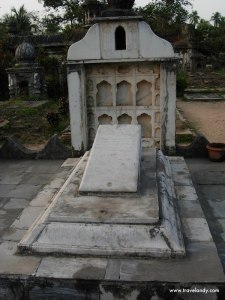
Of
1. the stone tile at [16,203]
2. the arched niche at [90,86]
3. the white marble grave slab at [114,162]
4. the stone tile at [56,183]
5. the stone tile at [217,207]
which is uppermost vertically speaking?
the arched niche at [90,86]

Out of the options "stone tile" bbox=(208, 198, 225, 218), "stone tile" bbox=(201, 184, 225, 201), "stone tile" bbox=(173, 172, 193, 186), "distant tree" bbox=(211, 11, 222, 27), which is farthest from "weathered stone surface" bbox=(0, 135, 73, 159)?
"distant tree" bbox=(211, 11, 222, 27)

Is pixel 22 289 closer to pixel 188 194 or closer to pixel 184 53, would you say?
pixel 188 194

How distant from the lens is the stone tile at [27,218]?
366 centimetres

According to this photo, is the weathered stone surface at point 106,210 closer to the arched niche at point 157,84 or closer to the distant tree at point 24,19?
the arched niche at point 157,84

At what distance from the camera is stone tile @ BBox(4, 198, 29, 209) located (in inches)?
178

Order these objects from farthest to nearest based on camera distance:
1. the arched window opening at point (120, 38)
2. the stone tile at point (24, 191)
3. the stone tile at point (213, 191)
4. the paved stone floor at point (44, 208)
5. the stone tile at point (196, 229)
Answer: the arched window opening at point (120, 38), the stone tile at point (24, 191), the stone tile at point (213, 191), the stone tile at point (196, 229), the paved stone floor at point (44, 208)

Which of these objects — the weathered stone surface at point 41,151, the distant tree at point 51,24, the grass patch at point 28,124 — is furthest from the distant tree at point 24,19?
the weathered stone surface at point 41,151

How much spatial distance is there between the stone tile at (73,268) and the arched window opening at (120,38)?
402 centimetres

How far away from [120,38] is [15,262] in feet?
13.8

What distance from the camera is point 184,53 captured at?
33.6 m

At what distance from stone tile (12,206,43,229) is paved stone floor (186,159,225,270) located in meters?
1.85

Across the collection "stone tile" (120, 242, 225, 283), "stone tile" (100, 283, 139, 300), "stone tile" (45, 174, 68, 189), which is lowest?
"stone tile" (100, 283, 139, 300)

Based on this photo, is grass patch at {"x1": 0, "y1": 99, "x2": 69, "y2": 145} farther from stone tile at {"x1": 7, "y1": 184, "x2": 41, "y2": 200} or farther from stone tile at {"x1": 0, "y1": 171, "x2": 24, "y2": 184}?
stone tile at {"x1": 7, "y1": 184, "x2": 41, "y2": 200}

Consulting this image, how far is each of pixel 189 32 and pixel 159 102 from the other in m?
30.7
